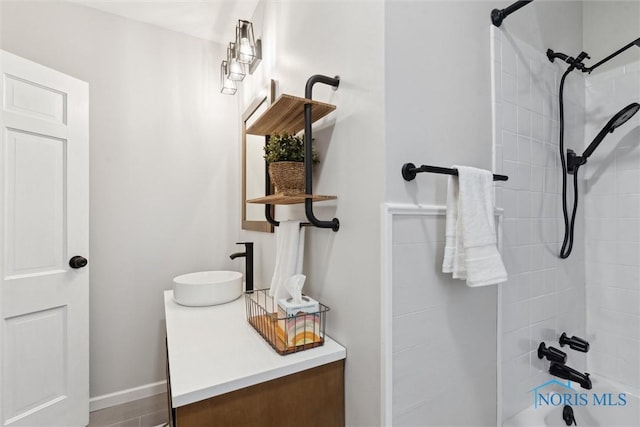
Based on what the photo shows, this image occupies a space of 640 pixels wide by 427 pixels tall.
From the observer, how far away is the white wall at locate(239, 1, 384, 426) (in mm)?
910

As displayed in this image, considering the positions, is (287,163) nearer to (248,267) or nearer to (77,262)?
(248,267)

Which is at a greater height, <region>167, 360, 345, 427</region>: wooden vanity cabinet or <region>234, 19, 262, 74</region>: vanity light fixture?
<region>234, 19, 262, 74</region>: vanity light fixture

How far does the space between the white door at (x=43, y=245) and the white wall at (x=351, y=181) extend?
4.39 feet

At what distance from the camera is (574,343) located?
136cm

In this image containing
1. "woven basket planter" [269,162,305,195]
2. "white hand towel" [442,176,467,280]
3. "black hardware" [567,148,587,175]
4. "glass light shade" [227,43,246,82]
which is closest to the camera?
"white hand towel" [442,176,467,280]

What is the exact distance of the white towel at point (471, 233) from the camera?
2.98 feet

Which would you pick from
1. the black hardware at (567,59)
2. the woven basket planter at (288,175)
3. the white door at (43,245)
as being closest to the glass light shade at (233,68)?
the white door at (43,245)

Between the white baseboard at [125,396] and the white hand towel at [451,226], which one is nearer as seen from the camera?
the white hand towel at [451,226]

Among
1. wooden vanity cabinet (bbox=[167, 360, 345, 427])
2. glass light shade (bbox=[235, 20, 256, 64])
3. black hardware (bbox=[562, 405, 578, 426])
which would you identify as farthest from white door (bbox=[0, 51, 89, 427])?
black hardware (bbox=[562, 405, 578, 426])

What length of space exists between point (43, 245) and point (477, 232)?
78.0 inches

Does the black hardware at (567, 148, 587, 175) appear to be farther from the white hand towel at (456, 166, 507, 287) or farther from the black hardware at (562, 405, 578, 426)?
the black hardware at (562, 405, 578, 426)

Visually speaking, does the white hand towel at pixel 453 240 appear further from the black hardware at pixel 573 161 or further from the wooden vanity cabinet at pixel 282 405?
the black hardware at pixel 573 161

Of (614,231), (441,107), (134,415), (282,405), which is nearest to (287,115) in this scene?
(441,107)

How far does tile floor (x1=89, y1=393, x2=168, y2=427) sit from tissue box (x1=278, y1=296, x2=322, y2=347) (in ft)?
4.56
